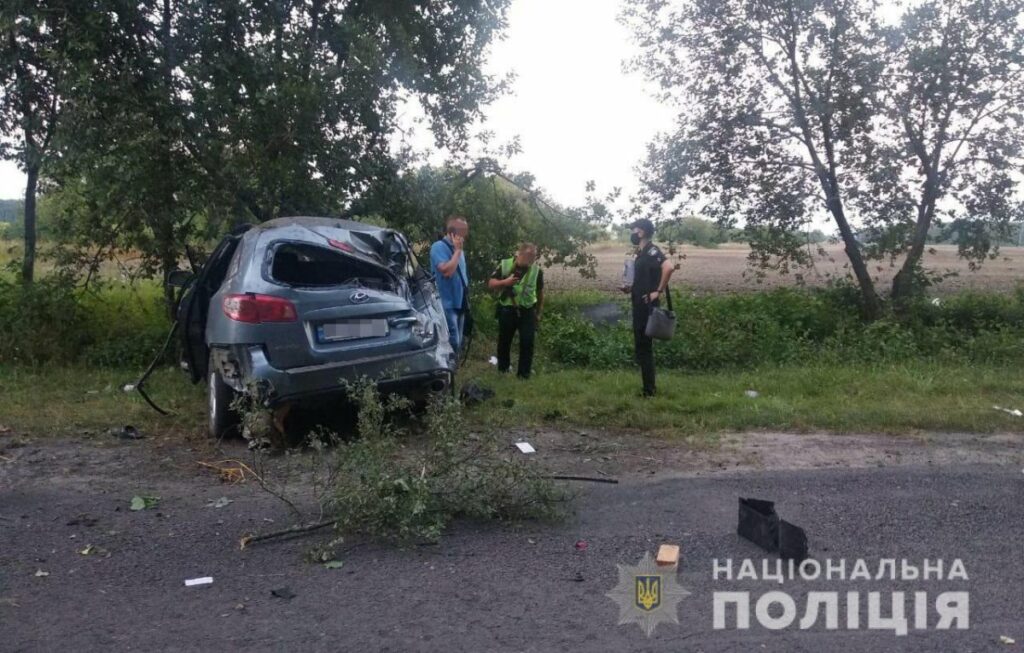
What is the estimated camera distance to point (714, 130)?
Answer: 12.4 m

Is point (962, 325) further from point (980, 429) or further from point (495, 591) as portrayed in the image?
point (495, 591)

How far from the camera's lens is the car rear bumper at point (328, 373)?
6.45 m

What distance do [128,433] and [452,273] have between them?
305cm

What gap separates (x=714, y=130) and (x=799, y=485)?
7.46m

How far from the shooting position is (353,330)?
264 inches

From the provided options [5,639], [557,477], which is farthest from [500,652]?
[557,477]

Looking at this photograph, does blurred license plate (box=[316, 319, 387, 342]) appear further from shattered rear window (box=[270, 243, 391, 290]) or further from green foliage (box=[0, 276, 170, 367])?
green foliage (box=[0, 276, 170, 367])

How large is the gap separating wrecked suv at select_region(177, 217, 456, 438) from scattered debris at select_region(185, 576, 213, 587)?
1.86m

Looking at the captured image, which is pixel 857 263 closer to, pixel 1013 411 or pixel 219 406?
pixel 1013 411

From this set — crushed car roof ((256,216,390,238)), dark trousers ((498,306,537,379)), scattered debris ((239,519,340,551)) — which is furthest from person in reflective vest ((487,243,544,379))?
scattered debris ((239,519,340,551))

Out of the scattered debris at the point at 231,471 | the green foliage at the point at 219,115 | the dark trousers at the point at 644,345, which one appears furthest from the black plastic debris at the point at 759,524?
the green foliage at the point at 219,115

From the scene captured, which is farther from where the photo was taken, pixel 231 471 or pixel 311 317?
pixel 311 317

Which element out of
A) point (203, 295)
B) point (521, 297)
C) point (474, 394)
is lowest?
point (474, 394)

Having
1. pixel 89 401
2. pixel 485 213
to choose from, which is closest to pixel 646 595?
pixel 89 401
